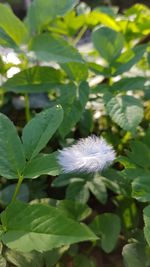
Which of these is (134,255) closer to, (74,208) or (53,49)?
(74,208)

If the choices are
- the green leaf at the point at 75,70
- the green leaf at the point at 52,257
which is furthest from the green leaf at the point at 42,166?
the green leaf at the point at 75,70

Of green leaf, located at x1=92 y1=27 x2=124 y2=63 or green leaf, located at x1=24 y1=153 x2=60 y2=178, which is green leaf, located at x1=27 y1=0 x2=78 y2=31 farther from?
green leaf, located at x1=24 y1=153 x2=60 y2=178

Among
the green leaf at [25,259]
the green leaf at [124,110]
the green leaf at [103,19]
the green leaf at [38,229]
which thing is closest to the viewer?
the green leaf at [38,229]

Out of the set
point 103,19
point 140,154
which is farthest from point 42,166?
point 103,19

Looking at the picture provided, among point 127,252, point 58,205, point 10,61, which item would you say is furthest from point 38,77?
point 127,252

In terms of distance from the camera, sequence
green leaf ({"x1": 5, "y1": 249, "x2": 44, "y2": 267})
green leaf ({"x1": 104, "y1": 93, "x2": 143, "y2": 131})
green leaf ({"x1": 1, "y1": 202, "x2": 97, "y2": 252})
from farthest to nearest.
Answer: green leaf ({"x1": 104, "y1": 93, "x2": 143, "y2": 131})
green leaf ({"x1": 5, "y1": 249, "x2": 44, "y2": 267})
green leaf ({"x1": 1, "y1": 202, "x2": 97, "y2": 252})

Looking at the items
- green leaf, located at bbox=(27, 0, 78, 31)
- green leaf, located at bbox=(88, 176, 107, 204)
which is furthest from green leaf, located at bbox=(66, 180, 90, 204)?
green leaf, located at bbox=(27, 0, 78, 31)

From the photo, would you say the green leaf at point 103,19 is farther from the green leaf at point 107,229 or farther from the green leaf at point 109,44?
the green leaf at point 107,229
